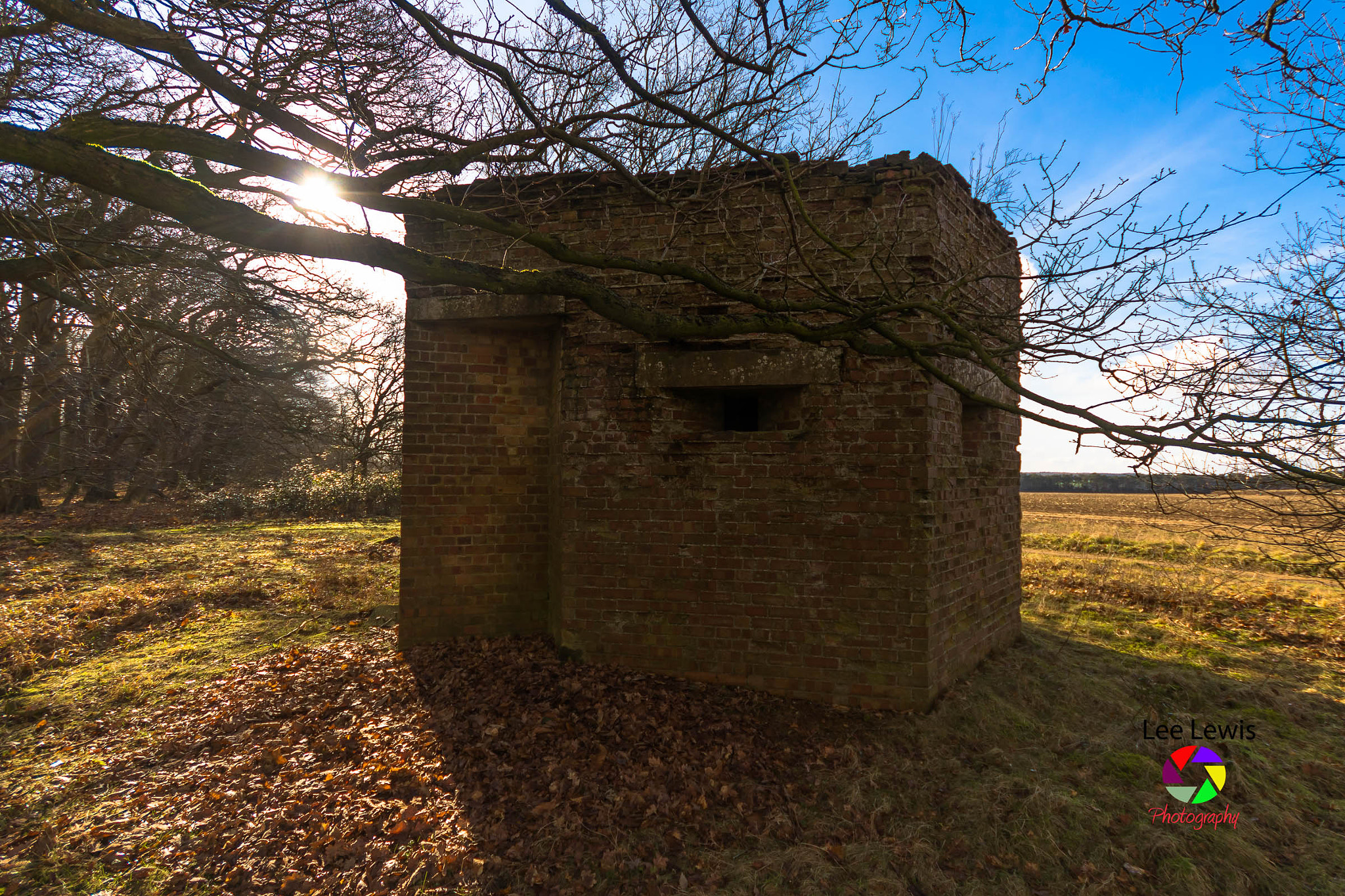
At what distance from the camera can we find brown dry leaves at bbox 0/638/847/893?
3062 millimetres

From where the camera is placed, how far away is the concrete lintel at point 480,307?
524 cm

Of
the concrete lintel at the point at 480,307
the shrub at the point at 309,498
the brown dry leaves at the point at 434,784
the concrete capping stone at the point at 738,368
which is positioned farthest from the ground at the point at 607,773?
the shrub at the point at 309,498

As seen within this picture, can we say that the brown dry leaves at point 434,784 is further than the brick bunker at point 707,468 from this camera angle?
No

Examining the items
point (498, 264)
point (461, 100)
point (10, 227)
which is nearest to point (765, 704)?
point (498, 264)

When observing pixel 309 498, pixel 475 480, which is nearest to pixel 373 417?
pixel 309 498

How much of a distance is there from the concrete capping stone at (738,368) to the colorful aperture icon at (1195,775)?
11.3ft

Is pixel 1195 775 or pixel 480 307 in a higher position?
pixel 480 307

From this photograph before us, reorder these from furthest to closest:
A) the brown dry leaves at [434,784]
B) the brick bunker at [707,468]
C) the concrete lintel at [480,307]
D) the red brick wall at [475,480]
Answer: the red brick wall at [475,480], the concrete lintel at [480,307], the brick bunker at [707,468], the brown dry leaves at [434,784]

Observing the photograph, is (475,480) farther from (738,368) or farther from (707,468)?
(738,368)

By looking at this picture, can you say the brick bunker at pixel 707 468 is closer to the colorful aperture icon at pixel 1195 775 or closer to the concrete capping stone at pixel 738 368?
the concrete capping stone at pixel 738 368

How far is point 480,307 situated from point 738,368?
97.0 inches

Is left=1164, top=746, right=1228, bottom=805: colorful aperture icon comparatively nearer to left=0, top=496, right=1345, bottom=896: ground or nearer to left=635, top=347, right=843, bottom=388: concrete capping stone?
left=0, top=496, right=1345, bottom=896: ground

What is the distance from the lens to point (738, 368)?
4758mm

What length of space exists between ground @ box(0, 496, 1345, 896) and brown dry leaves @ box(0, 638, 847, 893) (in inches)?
0.7
